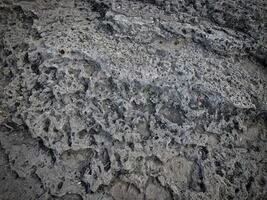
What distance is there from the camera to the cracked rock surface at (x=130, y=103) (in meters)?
1.03

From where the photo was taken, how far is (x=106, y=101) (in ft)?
3.63

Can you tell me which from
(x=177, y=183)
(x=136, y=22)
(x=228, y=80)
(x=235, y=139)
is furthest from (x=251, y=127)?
(x=136, y=22)

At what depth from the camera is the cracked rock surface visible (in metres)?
1.03

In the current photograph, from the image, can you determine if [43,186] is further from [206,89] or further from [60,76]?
[206,89]

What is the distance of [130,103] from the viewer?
1.11m

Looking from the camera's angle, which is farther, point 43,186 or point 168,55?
point 168,55

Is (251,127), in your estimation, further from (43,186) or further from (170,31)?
(43,186)

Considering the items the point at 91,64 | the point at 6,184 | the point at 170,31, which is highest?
the point at 170,31

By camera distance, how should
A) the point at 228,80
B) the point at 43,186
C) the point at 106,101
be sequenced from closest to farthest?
1. the point at 43,186
2. the point at 106,101
3. the point at 228,80

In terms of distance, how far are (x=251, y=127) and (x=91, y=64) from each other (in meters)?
0.69

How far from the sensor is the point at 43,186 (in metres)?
1.00

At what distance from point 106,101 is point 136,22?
1.30 feet

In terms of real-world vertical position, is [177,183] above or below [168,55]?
below

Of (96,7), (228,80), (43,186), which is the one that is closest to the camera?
(43,186)
